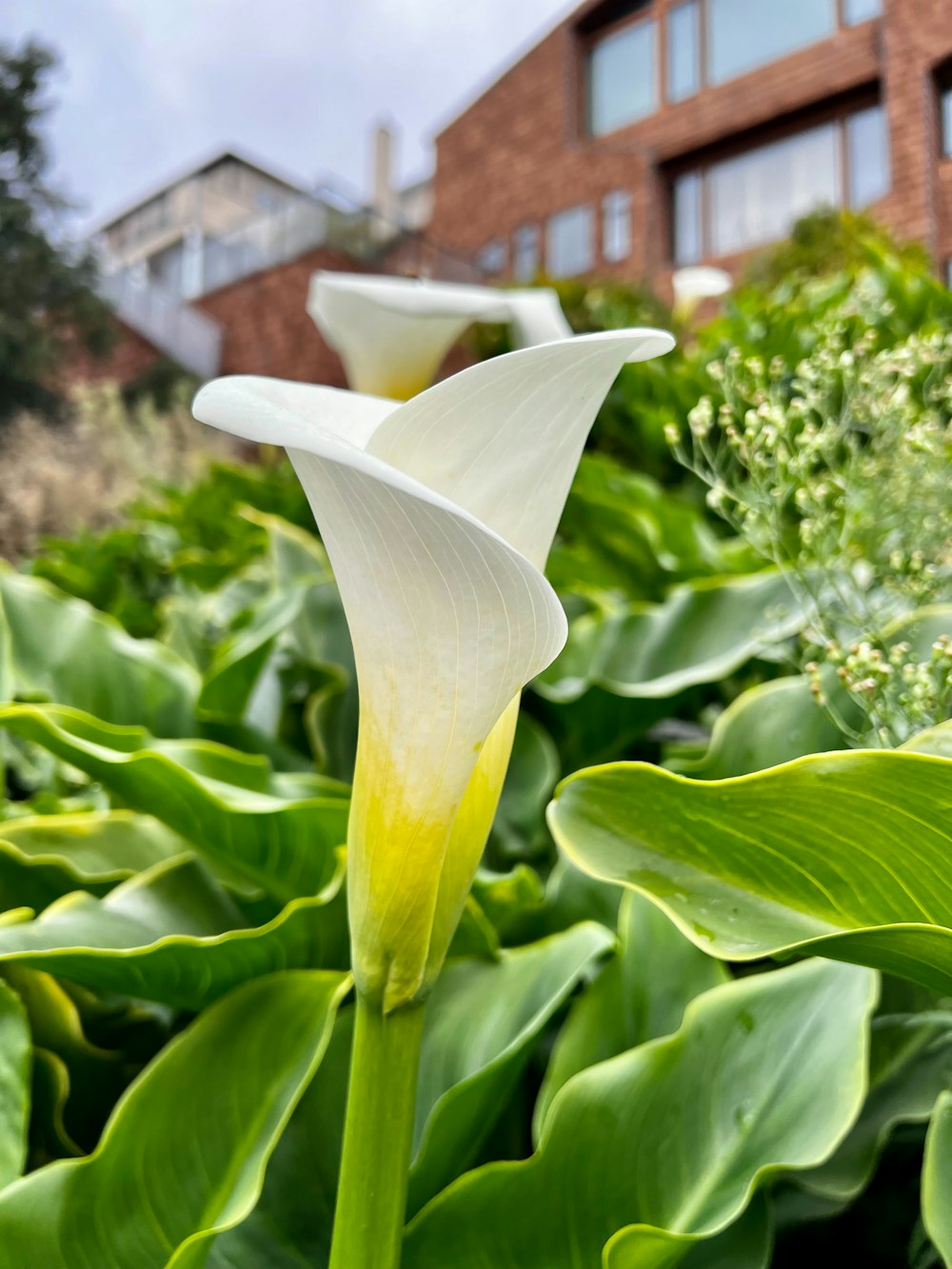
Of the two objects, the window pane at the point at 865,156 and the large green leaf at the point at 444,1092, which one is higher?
the window pane at the point at 865,156

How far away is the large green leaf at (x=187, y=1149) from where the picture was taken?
31cm

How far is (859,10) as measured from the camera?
3.78 feet

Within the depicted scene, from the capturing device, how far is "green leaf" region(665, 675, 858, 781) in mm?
454

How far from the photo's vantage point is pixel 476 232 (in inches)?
144

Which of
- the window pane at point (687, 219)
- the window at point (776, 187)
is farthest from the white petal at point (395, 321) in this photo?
the window pane at point (687, 219)

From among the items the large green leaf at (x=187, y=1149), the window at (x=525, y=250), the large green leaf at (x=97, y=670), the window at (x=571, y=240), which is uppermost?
the window at (x=525, y=250)

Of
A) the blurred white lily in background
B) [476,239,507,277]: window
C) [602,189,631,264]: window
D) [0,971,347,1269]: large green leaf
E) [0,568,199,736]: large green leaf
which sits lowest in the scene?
[0,971,347,1269]: large green leaf

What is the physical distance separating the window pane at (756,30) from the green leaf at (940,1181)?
1.31 meters

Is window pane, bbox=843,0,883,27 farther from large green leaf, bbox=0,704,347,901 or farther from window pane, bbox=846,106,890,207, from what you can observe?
large green leaf, bbox=0,704,347,901

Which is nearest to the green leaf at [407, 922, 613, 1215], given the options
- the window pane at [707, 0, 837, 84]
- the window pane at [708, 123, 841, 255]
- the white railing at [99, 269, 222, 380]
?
the window pane at [707, 0, 837, 84]

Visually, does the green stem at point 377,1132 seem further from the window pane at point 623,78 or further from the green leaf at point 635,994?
the window pane at point 623,78

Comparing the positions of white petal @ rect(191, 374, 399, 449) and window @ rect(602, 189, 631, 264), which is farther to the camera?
window @ rect(602, 189, 631, 264)

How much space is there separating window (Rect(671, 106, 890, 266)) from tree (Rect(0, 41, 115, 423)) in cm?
163

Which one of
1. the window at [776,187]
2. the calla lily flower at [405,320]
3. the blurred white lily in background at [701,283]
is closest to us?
the calla lily flower at [405,320]
